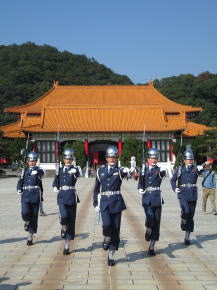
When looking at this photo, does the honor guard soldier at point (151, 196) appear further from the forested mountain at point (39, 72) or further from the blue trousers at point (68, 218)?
the forested mountain at point (39, 72)

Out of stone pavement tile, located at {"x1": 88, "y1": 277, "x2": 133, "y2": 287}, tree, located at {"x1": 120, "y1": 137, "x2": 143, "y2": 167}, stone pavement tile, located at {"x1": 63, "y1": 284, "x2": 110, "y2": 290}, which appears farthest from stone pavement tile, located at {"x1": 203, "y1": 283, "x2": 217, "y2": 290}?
tree, located at {"x1": 120, "y1": 137, "x2": 143, "y2": 167}

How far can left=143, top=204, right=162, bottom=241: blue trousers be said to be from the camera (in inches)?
290

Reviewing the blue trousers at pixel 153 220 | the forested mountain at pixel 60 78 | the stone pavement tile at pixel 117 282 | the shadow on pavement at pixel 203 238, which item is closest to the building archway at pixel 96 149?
the forested mountain at pixel 60 78

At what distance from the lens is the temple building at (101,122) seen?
164 ft

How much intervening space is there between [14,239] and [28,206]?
842 millimetres

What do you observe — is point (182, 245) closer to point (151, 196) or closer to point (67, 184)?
point (151, 196)

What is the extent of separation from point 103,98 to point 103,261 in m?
50.4

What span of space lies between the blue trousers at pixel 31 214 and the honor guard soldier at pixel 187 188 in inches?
105

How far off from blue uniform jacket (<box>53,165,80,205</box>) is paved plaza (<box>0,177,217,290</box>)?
33.6 inches

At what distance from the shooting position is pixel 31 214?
846 cm

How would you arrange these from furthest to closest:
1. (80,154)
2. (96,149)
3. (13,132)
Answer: (13,132) → (96,149) → (80,154)

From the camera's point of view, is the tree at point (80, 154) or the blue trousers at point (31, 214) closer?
the blue trousers at point (31, 214)

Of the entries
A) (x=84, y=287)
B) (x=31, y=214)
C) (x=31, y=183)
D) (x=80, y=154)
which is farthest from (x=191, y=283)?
(x=80, y=154)

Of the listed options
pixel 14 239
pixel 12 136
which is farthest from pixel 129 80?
pixel 14 239
